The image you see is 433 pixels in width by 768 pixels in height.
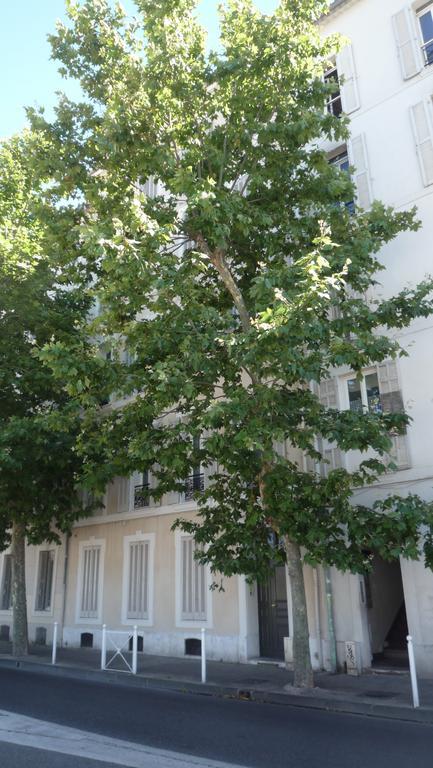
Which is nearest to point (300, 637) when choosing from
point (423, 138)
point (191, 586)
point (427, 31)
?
point (191, 586)

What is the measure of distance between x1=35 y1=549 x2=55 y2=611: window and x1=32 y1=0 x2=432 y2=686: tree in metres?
10.1

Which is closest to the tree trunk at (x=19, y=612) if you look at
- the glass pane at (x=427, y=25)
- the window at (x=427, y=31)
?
the window at (x=427, y=31)

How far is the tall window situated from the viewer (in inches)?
595

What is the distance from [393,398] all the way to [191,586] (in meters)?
6.50

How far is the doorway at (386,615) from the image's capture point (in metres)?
11.3

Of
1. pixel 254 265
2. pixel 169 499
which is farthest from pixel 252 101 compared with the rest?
pixel 169 499

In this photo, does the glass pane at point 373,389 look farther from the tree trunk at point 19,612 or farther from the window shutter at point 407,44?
the tree trunk at point 19,612

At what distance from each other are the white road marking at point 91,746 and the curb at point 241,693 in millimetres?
3185

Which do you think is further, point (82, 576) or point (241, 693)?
point (82, 576)

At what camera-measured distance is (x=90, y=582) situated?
16.9 metres

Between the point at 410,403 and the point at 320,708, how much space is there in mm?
5286

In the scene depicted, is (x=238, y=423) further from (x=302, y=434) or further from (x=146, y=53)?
(x=146, y=53)

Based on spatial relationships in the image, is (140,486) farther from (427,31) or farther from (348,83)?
(427,31)

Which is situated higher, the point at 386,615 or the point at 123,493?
the point at 123,493
